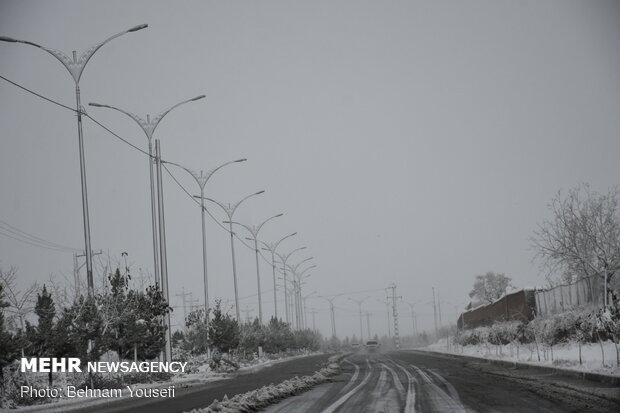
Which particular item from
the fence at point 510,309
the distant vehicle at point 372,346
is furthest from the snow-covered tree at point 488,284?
the fence at point 510,309

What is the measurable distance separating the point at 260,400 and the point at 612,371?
10020 mm

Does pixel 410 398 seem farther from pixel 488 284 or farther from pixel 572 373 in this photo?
pixel 488 284

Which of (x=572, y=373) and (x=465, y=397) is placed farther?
(x=572, y=373)

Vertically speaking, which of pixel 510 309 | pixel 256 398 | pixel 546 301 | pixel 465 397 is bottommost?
pixel 465 397

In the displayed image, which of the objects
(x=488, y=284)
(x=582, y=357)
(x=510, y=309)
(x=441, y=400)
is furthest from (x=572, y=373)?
(x=488, y=284)

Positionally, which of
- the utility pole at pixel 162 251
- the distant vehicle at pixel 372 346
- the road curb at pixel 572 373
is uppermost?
the utility pole at pixel 162 251

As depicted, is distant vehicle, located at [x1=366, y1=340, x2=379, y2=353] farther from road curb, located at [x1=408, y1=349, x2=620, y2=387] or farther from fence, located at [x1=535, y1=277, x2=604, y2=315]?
road curb, located at [x1=408, y1=349, x2=620, y2=387]

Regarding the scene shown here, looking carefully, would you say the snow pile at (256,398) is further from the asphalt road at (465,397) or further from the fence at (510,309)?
the fence at (510,309)

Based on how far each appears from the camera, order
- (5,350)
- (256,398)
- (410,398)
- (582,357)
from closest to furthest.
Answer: (410,398), (256,398), (5,350), (582,357)

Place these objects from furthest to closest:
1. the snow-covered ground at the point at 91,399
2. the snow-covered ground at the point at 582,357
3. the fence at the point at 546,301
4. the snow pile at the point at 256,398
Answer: the fence at the point at 546,301
the snow-covered ground at the point at 582,357
the snow-covered ground at the point at 91,399
the snow pile at the point at 256,398

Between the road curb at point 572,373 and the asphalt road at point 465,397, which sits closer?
the asphalt road at point 465,397

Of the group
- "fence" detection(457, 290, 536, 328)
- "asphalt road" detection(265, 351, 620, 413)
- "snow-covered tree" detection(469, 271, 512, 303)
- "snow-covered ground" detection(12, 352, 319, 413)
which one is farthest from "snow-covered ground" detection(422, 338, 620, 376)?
"snow-covered tree" detection(469, 271, 512, 303)

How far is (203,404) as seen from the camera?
19109 mm

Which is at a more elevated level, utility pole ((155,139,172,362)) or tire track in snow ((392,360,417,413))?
utility pole ((155,139,172,362))
